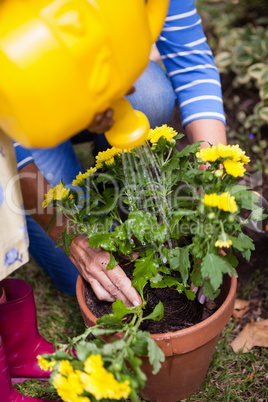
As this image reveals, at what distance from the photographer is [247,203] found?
2.87 feet

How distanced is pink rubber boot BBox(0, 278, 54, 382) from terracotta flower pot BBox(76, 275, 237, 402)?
187 millimetres

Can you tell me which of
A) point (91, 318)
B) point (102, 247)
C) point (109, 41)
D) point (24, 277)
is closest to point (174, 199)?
point (102, 247)

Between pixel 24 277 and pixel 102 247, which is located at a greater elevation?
pixel 102 247

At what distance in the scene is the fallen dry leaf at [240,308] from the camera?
1.37m

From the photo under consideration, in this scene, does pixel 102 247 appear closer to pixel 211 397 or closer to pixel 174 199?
pixel 174 199

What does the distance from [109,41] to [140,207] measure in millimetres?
511

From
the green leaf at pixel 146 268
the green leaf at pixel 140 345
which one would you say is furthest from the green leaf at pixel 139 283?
the green leaf at pixel 140 345

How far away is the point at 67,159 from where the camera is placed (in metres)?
1.49

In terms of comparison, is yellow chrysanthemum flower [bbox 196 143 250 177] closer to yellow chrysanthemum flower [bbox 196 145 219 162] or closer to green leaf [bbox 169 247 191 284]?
yellow chrysanthemum flower [bbox 196 145 219 162]

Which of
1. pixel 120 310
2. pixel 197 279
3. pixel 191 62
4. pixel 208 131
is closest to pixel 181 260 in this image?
pixel 197 279

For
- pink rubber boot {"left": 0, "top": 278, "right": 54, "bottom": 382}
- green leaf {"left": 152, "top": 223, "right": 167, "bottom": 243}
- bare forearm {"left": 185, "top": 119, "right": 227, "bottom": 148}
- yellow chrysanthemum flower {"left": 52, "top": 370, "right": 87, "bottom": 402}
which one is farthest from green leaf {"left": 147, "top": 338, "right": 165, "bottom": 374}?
bare forearm {"left": 185, "top": 119, "right": 227, "bottom": 148}

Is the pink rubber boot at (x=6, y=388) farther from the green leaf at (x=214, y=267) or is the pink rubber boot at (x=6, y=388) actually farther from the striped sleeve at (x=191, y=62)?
the striped sleeve at (x=191, y=62)

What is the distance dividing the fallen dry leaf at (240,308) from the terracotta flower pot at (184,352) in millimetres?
296

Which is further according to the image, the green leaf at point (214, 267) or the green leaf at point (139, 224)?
the green leaf at point (139, 224)
